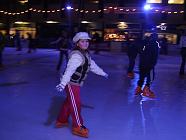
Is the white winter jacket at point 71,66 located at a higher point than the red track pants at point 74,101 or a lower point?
higher

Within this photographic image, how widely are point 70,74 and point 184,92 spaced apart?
5.40 metres

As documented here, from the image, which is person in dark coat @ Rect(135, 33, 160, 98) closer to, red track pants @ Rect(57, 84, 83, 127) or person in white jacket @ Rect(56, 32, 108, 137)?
person in white jacket @ Rect(56, 32, 108, 137)

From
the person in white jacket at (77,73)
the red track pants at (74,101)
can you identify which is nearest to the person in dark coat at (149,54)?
the person in white jacket at (77,73)

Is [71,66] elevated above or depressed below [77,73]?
above

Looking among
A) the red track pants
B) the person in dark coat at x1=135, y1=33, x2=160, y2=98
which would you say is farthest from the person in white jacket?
the person in dark coat at x1=135, y1=33, x2=160, y2=98

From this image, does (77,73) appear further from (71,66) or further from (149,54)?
(149,54)

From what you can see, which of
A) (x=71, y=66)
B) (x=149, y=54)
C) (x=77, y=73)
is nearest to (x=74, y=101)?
(x=77, y=73)

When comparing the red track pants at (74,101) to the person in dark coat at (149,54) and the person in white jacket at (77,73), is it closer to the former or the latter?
the person in white jacket at (77,73)

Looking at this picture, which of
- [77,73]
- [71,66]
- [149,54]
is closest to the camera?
[71,66]

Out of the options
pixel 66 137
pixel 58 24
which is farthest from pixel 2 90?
pixel 58 24

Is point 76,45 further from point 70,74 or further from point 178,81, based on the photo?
point 178,81

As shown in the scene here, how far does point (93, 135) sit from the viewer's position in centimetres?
577

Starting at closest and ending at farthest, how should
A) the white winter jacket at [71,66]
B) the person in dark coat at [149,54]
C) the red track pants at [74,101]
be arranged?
the white winter jacket at [71,66] → the red track pants at [74,101] → the person in dark coat at [149,54]

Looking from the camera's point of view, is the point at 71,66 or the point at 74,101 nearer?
the point at 71,66
